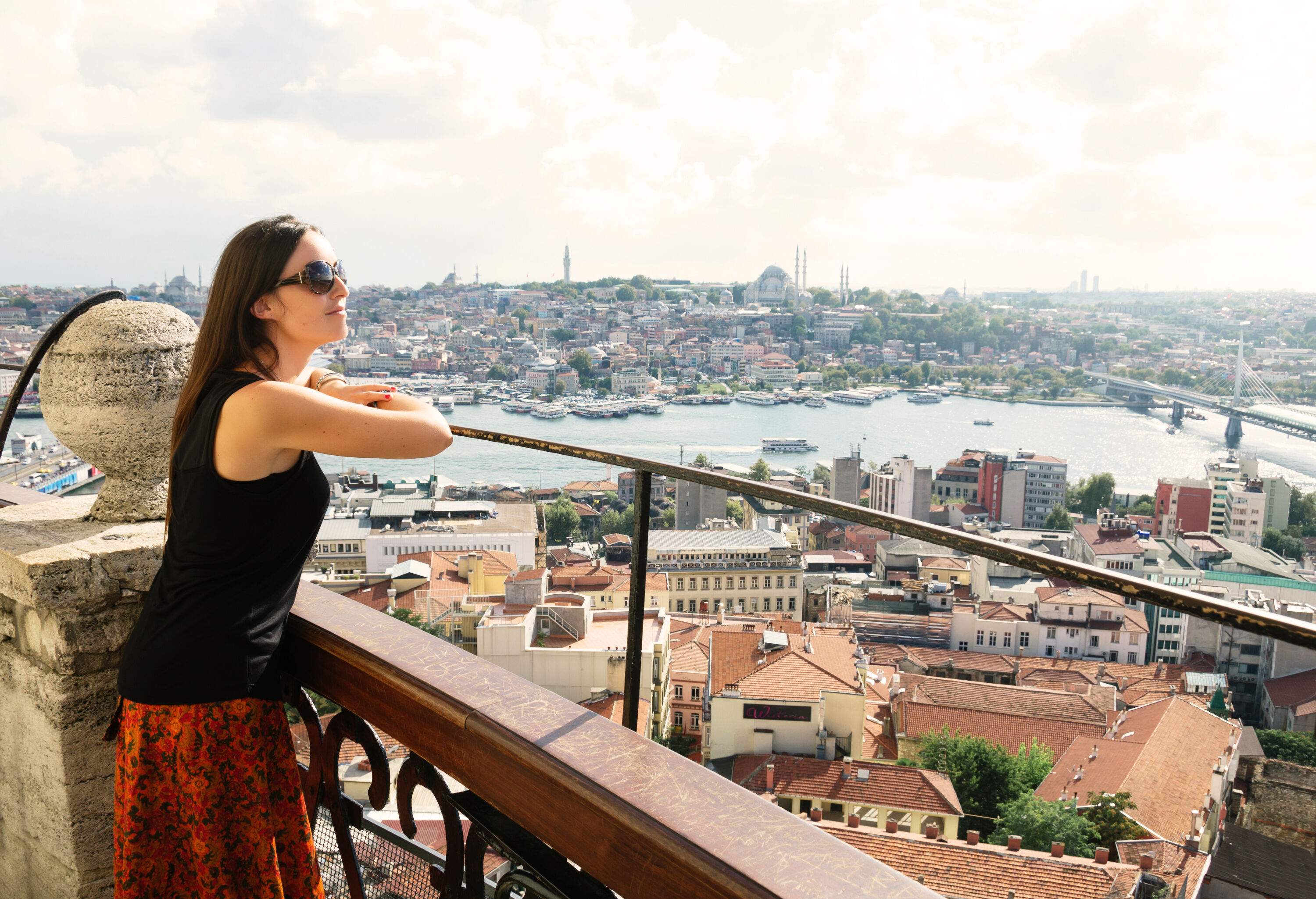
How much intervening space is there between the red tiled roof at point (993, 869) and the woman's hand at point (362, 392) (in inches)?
366

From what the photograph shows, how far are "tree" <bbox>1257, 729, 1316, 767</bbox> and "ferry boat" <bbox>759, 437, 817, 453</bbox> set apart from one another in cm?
3965

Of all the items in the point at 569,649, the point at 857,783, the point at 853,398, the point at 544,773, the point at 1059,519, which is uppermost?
the point at 544,773

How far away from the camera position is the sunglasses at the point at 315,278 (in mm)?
915

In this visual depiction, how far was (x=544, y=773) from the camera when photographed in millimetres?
626

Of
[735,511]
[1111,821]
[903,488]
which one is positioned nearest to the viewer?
[1111,821]

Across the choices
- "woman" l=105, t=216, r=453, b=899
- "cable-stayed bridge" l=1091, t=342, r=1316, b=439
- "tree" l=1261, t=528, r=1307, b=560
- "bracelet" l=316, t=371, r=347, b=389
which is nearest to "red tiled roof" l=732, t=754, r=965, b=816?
"bracelet" l=316, t=371, r=347, b=389

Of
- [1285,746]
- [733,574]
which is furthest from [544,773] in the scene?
[733,574]

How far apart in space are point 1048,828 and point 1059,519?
103 ft

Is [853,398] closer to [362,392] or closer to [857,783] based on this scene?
[857,783]

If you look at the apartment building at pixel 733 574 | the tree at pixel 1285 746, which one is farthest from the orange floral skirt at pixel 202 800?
the apartment building at pixel 733 574

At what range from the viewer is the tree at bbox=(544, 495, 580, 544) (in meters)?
32.3

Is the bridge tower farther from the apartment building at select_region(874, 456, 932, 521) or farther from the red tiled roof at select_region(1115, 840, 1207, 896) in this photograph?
the red tiled roof at select_region(1115, 840, 1207, 896)

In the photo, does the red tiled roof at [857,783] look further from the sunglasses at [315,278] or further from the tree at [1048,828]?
the sunglasses at [315,278]

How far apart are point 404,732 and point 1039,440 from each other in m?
55.7
